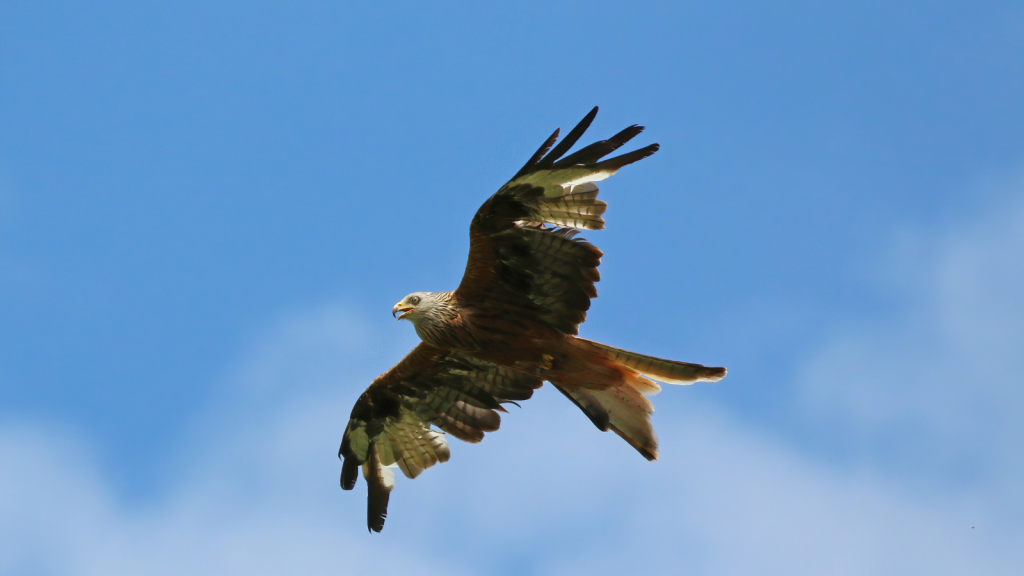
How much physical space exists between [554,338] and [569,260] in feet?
2.94

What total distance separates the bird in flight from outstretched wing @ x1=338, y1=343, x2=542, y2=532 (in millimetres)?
11

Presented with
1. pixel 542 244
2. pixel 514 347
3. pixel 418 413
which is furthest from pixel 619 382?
pixel 418 413

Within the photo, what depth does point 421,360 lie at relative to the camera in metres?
10.1

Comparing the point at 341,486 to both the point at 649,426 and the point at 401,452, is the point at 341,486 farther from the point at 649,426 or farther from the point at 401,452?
the point at 649,426

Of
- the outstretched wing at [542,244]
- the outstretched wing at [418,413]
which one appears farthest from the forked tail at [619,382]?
the outstretched wing at [418,413]

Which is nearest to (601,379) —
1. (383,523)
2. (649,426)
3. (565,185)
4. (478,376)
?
(649,426)

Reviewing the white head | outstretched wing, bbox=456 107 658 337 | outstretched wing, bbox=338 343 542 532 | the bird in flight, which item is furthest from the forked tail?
the white head

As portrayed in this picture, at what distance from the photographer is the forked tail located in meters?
9.21

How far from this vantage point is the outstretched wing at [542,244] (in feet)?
27.1

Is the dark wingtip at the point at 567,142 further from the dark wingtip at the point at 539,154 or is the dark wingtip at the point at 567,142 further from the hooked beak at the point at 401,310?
the hooked beak at the point at 401,310

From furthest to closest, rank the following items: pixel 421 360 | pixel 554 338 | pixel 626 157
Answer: pixel 421 360, pixel 554 338, pixel 626 157

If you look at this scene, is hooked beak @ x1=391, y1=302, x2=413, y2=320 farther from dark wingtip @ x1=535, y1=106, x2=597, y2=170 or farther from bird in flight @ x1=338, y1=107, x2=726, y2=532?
dark wingtip @ x1=535, y1=106, x2=597, y2=170

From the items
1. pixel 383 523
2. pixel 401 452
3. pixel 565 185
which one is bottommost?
pixel 383 523

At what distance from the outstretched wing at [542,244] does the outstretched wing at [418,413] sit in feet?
3.26
